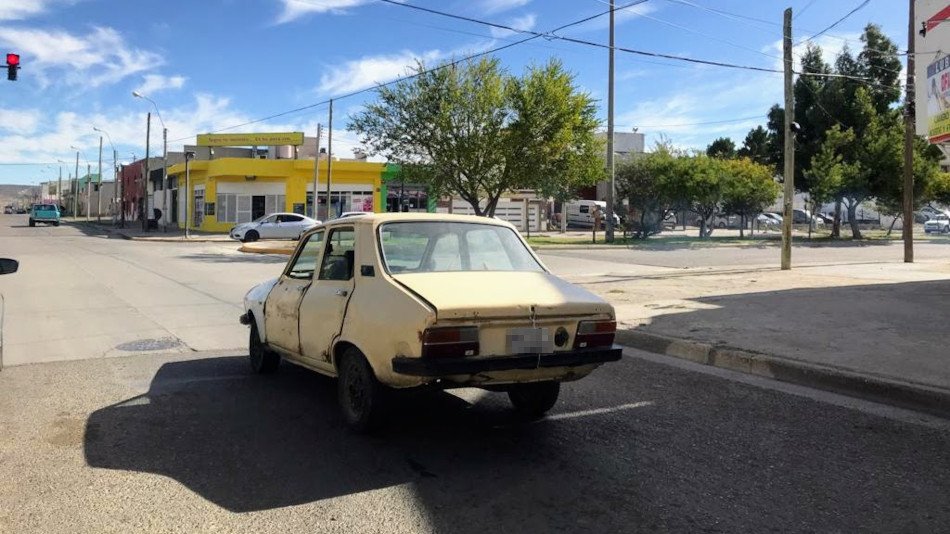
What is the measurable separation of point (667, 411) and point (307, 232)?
132 inches

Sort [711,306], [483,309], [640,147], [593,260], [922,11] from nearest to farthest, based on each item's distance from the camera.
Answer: [483,309] → [711,306] → [922,11] → [593,260] → [640,147]

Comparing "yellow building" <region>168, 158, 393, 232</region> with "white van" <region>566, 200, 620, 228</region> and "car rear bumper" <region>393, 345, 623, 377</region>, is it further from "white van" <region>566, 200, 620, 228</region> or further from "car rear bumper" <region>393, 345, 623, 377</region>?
"car rear bumper" <region>393, 345, 623, 377</region>

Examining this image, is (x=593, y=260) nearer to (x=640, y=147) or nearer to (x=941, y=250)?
(x=941, y=250)

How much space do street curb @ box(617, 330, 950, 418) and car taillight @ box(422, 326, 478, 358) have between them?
3901 millimetres

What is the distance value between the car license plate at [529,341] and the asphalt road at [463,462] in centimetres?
67

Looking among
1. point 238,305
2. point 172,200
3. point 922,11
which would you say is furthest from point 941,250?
point 172,200

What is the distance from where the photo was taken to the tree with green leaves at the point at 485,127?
90.2ft

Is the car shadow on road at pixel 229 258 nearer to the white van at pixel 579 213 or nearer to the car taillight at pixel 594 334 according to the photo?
the car taillight at pixel 594 334

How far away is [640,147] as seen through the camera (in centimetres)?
8712

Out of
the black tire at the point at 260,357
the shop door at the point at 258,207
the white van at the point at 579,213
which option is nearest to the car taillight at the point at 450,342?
the black tire at the point at 260,357

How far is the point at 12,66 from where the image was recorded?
69.6 feet

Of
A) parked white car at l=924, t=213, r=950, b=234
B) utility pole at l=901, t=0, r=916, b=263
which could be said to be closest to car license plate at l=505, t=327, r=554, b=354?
utility pole at l=901, t=0, r=916, b=263

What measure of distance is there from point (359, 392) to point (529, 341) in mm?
1242

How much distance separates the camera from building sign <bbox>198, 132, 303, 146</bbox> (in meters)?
51.9
